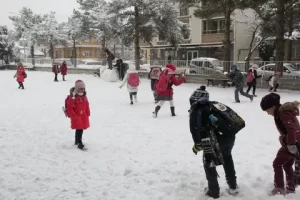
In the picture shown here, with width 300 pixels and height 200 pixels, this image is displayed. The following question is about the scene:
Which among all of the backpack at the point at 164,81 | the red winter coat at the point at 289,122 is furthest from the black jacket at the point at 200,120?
the backpack at the point at 164,81

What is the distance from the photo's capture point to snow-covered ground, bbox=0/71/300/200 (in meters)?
4.67

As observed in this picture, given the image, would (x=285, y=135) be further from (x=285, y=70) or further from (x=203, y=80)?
(x=203, y=80)

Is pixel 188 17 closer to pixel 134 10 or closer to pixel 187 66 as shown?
pixel 134 10

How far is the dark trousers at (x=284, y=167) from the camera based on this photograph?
165 inches

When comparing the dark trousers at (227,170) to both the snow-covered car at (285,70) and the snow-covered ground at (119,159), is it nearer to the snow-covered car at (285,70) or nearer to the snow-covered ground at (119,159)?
the snow-covered ground at (119,159)

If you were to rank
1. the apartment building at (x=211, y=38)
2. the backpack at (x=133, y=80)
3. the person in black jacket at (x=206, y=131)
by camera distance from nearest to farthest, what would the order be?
the person in black jacket at (x=206, y=131), the backpack at (x=133, y=80), the apartment building at (x=211, y=38)

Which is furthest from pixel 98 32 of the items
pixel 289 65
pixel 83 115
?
pixel 83 115

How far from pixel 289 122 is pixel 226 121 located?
68 centimetres

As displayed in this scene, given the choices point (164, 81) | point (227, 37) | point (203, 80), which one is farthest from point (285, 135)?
point (227, 37)

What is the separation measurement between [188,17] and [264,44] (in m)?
9.91

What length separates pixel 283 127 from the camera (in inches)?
158

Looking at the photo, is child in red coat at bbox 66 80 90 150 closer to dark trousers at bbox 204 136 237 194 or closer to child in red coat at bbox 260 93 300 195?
dark trousers at bbox 204 136 237 194

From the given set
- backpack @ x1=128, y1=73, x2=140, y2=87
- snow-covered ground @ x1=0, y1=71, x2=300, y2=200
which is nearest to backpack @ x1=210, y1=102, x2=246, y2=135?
snow-covered ground @ x1=0, y1=71, x2=300, y2=200

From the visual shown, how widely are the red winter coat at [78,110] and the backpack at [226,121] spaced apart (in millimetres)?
3359
